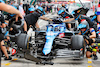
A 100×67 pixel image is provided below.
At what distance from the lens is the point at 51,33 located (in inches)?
267

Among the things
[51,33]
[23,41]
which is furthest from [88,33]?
[23,41]

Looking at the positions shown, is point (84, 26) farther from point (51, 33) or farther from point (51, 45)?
point (51, 45)

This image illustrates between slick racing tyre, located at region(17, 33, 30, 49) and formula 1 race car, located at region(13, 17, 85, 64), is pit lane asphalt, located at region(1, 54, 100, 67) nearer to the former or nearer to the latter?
formula 1 race car, located at region(13, 17, 85, 64)

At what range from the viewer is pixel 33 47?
6.47 meters

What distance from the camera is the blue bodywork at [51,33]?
20.2 ft

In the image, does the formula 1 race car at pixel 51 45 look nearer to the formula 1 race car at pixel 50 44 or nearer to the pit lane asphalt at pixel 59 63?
the formula 1 race car at pixel 50 44

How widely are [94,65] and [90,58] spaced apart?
3.10 ft

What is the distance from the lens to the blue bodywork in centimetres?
616

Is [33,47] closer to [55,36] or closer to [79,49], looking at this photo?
[55,36]

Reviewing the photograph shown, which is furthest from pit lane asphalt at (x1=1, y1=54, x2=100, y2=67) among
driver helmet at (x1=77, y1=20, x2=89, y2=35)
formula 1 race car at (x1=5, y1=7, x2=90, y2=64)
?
driver helmet at (x1=77, y1=20, x2=89, y2=35)

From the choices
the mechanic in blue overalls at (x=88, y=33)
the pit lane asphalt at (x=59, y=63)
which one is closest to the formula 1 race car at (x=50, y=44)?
the pit lane asphalt at (x=59, y=63)

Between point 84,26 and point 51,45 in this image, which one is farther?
point 84,26

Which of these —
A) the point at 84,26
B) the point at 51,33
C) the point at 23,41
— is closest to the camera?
the point at 23,41

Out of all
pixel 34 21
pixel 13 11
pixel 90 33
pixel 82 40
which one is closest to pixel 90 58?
pixel 90 33
